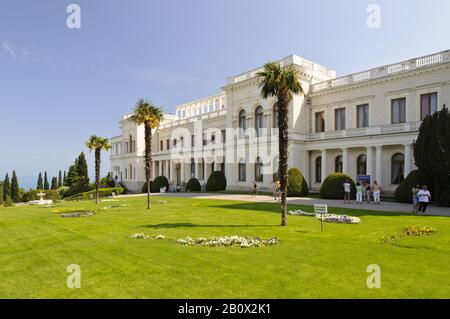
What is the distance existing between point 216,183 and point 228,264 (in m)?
34.9

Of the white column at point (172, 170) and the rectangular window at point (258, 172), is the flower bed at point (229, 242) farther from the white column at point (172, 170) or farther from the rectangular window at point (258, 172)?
the white column at point (172, 170)

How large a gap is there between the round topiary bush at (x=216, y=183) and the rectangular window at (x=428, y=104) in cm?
2480

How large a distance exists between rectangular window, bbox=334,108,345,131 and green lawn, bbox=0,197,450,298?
23.4 m

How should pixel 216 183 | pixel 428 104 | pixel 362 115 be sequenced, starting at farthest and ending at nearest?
pixel 216 183, pixel 362 115, pixel 428 104

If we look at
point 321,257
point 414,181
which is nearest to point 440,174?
point 414,181

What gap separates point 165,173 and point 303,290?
5659 cm

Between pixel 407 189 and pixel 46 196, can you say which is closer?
pixel 407 189

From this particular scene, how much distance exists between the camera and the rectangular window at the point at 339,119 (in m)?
36.2

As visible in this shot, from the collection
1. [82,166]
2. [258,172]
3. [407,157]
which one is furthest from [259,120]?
[82,166]

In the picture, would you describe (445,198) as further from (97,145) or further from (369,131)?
(97,145)

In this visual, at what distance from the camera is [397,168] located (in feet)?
103

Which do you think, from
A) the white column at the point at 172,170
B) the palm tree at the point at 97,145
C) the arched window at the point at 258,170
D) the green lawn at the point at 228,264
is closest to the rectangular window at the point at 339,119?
the arched window at the point at 258,170

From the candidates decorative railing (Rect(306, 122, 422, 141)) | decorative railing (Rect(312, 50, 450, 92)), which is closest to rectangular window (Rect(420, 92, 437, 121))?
decorative railing (Rect(306, 122, 422, 141))

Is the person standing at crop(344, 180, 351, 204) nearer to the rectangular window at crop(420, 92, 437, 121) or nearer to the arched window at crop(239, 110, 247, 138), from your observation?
the rectangular window at crop(420, 92, 437, 121)
